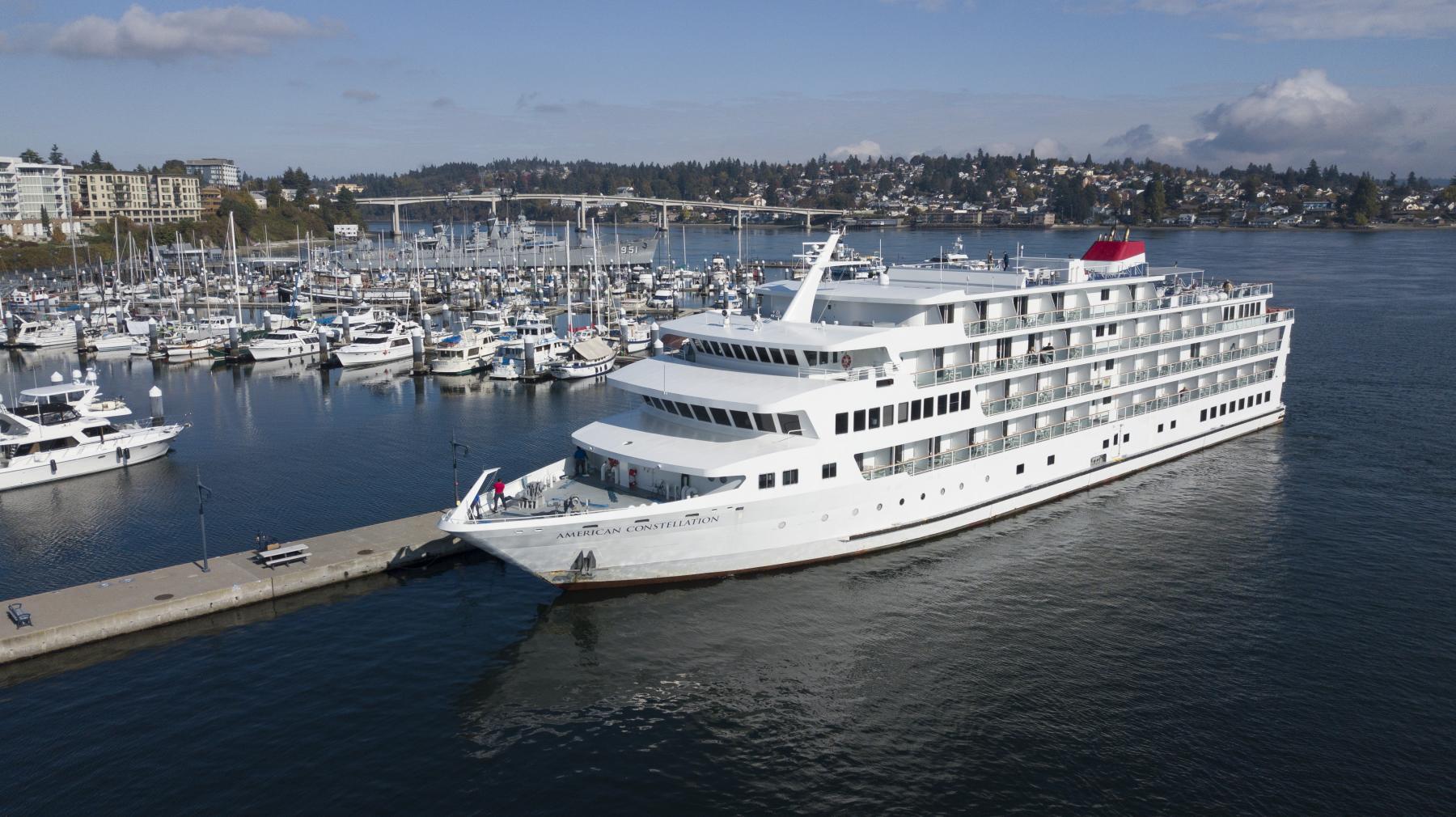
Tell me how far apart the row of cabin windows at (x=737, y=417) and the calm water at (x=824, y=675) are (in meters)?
4.64

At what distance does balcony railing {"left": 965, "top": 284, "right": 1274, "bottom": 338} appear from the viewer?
3368 centimetres

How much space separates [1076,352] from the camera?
36500 millimetres

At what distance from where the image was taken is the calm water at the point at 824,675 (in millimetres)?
19703

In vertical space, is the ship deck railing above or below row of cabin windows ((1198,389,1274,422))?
above

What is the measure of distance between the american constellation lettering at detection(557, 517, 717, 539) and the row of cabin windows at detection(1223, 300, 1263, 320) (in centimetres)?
3106

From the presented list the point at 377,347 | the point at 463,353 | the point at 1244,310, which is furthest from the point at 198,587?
the point at 377,347

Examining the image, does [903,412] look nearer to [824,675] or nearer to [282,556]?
[824,675]

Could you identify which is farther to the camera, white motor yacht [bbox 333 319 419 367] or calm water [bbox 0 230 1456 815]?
white motor yacht [bbox 333 319 419 367]

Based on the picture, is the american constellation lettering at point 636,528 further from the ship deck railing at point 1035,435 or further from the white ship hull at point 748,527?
the ship deck railing at point 1035,435

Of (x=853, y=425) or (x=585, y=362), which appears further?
(x=585, y=362)

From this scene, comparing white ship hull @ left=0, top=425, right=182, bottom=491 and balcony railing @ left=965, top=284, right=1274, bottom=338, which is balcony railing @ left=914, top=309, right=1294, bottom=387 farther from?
white ship hull @ left=0, top=425, right=182, bottom=491

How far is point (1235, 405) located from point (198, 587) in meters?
44.1

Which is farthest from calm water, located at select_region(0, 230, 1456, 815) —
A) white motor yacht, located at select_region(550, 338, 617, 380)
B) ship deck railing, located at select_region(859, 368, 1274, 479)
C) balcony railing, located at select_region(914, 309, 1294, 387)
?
white motor yacht, located at select_region(550, 338, 617, 380)

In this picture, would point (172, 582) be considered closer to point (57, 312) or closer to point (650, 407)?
point (650, 407)
